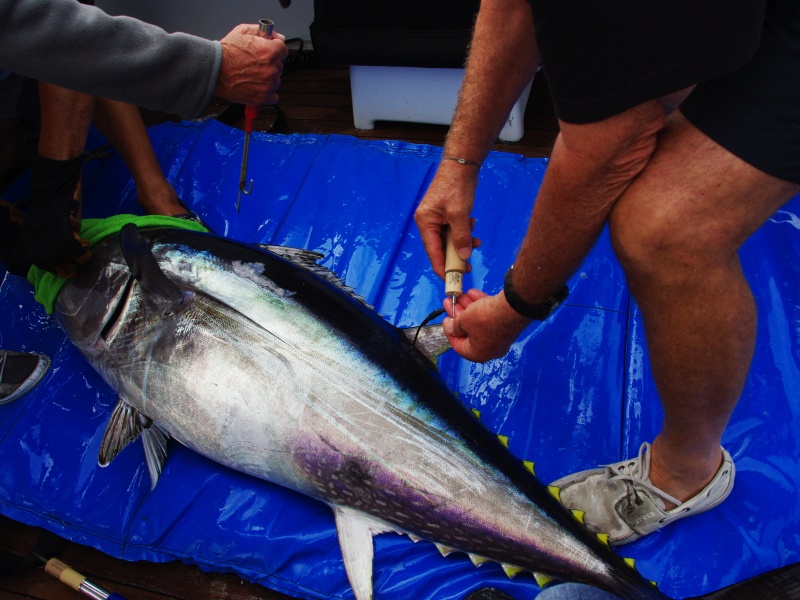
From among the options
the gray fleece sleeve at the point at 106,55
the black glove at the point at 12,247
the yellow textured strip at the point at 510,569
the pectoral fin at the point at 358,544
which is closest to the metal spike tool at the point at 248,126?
the gray fleece sleeve at the point at 106,55

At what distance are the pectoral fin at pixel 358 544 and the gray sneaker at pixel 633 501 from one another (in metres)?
0.50

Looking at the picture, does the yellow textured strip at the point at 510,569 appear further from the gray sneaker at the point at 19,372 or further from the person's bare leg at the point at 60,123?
the person's bare leg at the point at 60,123

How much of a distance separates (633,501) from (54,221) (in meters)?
1.85

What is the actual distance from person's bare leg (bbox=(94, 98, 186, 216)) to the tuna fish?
66 centimetres

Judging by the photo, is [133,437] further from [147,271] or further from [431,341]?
[431,341]

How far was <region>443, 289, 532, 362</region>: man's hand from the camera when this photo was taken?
4.44 feet

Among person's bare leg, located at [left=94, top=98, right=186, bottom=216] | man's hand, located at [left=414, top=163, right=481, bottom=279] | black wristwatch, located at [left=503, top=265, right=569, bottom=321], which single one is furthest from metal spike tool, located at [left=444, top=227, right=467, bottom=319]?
person's bare leg, located at [left=94, top=98, right=186, bottom=216]

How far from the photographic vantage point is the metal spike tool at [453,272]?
1.46 metres

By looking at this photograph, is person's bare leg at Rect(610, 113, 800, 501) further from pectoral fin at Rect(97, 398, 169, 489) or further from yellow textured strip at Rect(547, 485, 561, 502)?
pectoral fin at Rect(97, 398, 169, 489)

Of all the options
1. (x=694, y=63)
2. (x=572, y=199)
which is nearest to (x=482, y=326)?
(x=572, y=199)

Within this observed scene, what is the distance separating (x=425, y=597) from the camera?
1.50 meters

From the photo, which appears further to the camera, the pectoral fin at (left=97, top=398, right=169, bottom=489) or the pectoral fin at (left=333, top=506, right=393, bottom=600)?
the pectoral fin at (left=97, top=398, right=169, bottom=489)

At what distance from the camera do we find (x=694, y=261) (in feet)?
3.56

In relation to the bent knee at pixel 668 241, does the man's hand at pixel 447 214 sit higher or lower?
lower
